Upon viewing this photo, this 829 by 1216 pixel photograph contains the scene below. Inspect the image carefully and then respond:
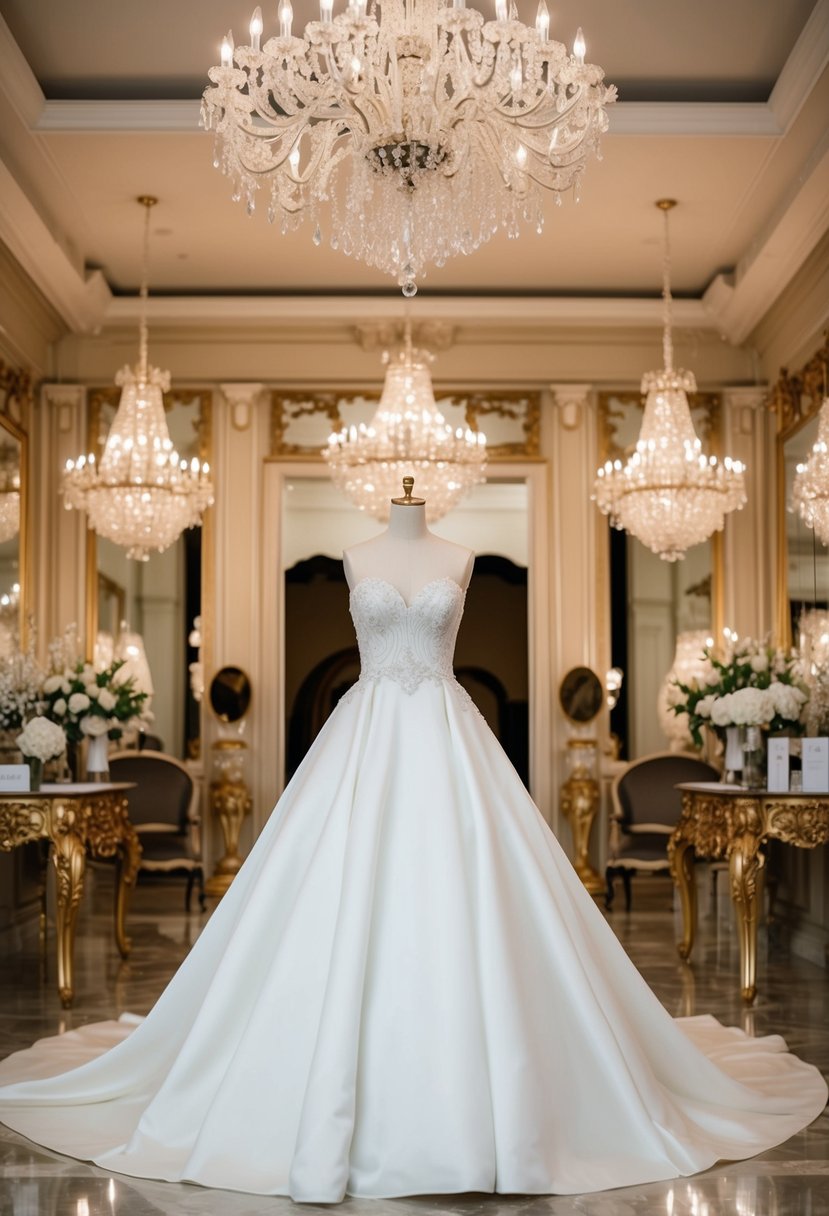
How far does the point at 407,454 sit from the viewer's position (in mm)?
8016

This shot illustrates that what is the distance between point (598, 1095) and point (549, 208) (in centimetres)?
578

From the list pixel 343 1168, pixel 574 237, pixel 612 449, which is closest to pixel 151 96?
pixel 574 237

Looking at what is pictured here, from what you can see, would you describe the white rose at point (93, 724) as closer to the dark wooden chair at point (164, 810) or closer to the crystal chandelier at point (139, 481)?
the crystal chandelier at point (139, 481)

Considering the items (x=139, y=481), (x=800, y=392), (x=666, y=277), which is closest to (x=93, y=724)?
(x=139, y=481)

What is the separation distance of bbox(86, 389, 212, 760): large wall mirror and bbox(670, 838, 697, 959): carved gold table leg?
12.4 ft

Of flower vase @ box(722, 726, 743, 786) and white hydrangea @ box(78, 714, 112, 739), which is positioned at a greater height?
white hydrangea @ box(78, 714, 112, 739)

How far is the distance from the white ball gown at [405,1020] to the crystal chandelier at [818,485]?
345cm

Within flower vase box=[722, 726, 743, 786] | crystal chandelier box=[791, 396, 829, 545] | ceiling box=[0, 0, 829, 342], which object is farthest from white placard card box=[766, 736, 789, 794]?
ceiling box=[0, 0, 829, 342]

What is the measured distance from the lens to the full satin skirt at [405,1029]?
321 cm

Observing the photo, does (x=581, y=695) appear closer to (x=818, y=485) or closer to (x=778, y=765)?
(x=818, y=485)

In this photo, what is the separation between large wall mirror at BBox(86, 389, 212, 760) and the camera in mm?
9453

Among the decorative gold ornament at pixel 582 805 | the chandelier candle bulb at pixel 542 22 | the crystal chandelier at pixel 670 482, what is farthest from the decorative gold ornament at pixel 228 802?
the chandelier candle bulb at pixel 542 22

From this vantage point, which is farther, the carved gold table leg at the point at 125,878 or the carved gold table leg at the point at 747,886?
the carved gold table leg at the point at 125,878

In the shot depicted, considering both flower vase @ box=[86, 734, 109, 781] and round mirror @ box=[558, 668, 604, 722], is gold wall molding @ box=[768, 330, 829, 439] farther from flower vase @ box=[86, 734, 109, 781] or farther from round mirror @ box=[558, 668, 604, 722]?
flower vase @ box=[86, 734, 109, 781]
